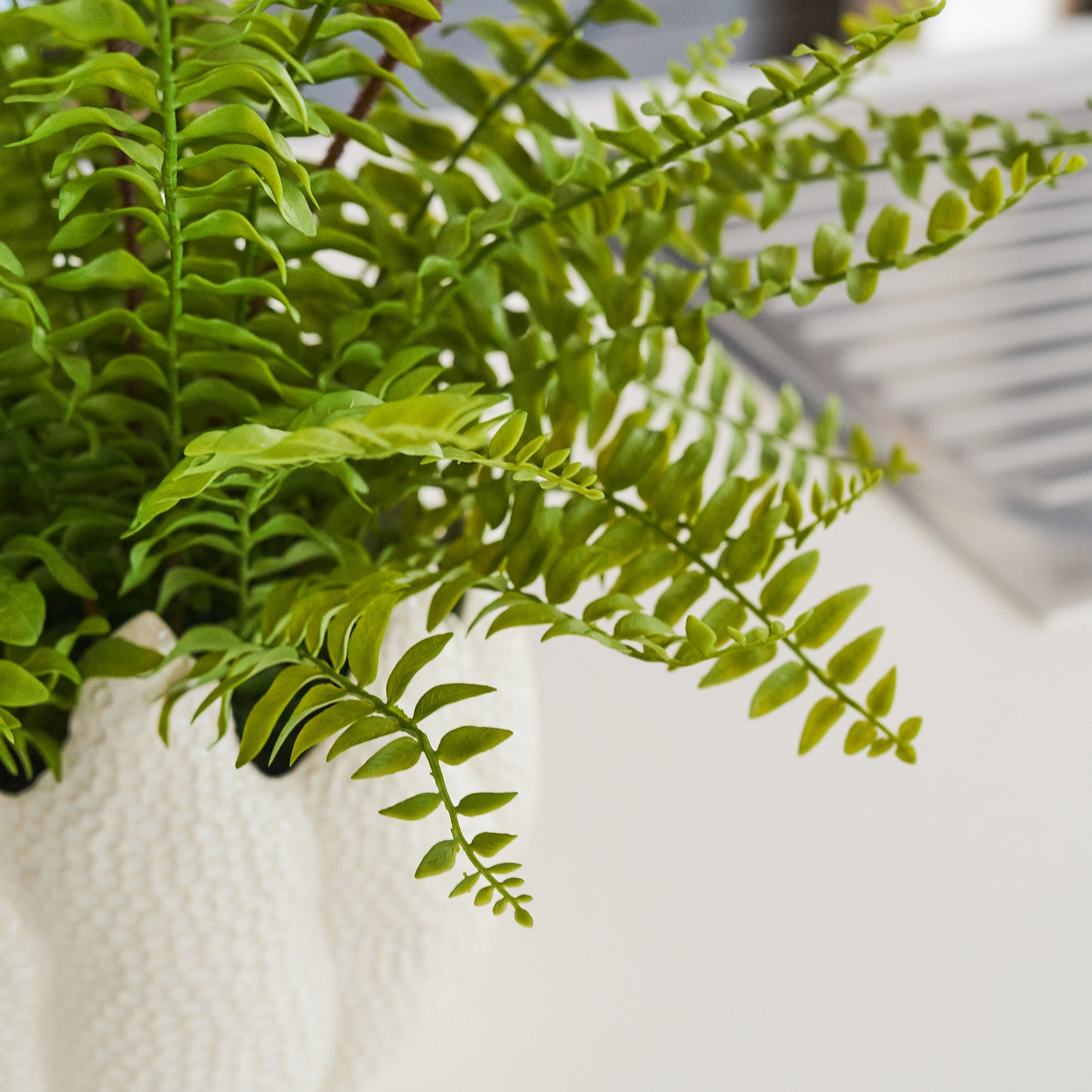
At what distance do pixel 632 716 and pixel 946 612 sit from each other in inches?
6.8

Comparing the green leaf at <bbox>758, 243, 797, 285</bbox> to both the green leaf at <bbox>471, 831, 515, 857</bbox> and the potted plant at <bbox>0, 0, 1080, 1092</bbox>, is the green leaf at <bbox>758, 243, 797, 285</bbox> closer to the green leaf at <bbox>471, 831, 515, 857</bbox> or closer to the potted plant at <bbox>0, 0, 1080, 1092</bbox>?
the potted plant at <bbox>0, 0, 1080, 1092</bbox>

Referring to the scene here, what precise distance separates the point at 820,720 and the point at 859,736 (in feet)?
0.03

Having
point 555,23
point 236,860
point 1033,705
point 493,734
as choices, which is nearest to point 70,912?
point 236,860

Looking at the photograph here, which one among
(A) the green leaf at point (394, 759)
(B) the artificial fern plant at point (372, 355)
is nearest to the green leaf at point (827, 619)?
(B) the artificial fern plant at point (372, 355)

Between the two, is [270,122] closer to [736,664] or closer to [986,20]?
[736,664]

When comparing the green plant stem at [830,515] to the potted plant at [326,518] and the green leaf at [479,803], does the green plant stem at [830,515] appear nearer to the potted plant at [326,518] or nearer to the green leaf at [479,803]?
the potted plant at [326,518]

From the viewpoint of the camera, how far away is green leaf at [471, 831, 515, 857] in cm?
24

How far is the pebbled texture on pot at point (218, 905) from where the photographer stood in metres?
0.32

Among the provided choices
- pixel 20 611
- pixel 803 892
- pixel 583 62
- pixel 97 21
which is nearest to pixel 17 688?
pixel 20 611

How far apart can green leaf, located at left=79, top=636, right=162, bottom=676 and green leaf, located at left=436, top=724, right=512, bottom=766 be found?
9cm

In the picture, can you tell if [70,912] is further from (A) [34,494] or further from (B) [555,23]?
(B) [555,23]

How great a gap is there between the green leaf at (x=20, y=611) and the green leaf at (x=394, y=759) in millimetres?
78

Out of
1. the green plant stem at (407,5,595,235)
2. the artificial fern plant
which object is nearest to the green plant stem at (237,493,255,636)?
the artificial fern plant

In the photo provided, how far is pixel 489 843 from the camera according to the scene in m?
0.24
